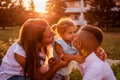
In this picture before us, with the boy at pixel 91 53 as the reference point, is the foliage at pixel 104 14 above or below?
below

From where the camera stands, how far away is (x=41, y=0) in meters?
55.8

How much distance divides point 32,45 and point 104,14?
36230 mm

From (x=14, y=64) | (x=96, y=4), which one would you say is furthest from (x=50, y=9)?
(x=14, y=64)

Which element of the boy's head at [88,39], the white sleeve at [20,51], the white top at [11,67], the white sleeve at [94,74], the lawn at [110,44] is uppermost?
the boy's head at [88,39]

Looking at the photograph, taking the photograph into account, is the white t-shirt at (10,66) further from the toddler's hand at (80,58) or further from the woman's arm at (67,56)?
the toddler's hand at (80,58)

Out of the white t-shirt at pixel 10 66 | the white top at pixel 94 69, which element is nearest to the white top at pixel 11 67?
the white t-shirt at pixel 10 66

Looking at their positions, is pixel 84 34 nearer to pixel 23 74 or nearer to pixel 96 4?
pixel 23 74

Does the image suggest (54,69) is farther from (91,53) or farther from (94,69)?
(94,69)

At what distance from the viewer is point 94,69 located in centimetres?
335

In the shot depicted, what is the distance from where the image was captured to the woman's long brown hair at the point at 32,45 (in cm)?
393

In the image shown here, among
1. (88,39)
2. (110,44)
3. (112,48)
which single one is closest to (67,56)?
(88,39)

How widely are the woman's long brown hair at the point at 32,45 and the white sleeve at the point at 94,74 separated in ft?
2.55

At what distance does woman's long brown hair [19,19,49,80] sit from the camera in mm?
3926

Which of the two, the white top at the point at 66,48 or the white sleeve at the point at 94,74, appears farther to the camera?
the white top at the point at 66,48
